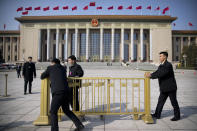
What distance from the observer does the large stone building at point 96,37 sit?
52.1m

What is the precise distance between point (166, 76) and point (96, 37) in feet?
175

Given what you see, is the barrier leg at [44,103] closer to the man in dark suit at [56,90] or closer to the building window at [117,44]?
the man in dark suit at [56,90]

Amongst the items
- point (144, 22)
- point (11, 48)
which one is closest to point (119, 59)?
point (144, 22)

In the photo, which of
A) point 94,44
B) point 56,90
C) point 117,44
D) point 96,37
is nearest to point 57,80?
point 56,90

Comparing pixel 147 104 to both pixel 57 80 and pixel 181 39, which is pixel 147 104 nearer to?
pixel 57 80

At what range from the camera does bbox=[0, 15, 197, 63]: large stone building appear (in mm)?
52125

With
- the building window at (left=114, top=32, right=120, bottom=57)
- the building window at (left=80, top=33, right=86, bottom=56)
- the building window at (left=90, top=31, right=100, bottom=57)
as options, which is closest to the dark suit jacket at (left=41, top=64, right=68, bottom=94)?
the building window at (left=90, top=31, right=100, bottom=57)

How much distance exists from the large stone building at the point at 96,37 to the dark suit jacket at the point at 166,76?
4842cm

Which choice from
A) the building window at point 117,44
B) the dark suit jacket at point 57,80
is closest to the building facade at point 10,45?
the building window at point 117,44

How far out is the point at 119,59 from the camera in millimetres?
55219

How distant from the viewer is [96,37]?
2217 inches

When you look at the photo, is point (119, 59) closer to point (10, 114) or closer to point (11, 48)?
point (11, 48)

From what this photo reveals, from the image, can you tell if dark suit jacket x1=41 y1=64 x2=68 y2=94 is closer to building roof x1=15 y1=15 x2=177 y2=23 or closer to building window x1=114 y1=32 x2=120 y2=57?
building roof x1=15 y1=15 x2=177 y2=23

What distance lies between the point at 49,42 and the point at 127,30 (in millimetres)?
29618
